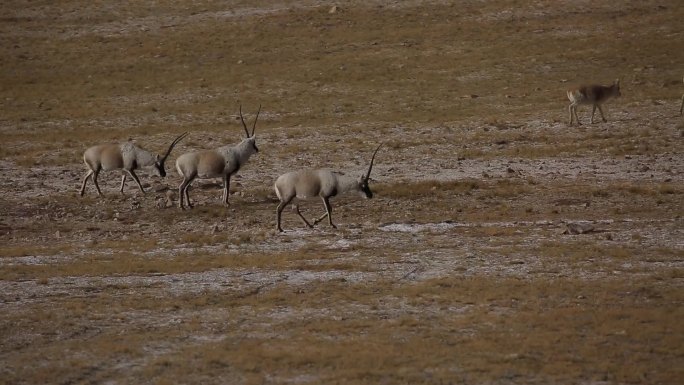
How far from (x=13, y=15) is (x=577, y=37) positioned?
3279cm

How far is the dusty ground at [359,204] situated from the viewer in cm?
1705

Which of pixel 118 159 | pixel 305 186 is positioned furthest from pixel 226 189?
pixel 305 186

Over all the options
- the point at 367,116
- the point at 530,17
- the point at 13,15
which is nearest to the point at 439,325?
the point at 367,116

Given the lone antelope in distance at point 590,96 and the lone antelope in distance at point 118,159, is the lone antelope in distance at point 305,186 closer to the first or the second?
the lone antelope in distance at point 118,159

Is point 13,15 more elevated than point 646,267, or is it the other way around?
point 13,15

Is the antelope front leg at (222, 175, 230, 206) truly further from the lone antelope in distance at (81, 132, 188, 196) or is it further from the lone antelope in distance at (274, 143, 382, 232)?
the lone antelope in distance at (274, 143, 382, 232)

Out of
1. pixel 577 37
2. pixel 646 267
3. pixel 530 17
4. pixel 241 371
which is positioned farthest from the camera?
pixel 530 17

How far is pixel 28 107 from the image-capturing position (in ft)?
155

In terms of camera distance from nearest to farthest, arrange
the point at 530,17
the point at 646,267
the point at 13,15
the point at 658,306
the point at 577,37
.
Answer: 1. the point at 658,306
2. the point at 646,267
3. the point at 577,37
4. the point at 530,17
5. the point at 13,15

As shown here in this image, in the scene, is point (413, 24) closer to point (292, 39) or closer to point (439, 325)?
point (292, 39)

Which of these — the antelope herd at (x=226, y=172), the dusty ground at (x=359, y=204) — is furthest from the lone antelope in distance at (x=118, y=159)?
the dusty ground at (x=359, y=204)

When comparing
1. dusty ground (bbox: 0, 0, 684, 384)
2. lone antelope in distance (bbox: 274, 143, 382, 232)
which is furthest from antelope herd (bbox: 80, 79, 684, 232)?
dusty ground (bbox: 0, 0, 684, 384)

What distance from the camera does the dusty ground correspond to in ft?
55.9

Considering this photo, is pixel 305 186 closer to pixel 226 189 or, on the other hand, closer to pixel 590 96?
pixel 226 189
